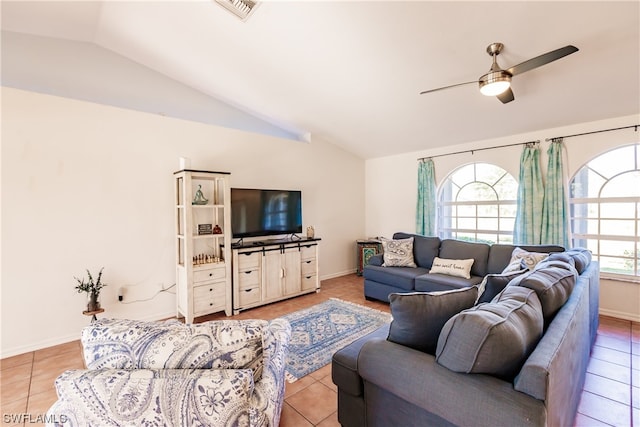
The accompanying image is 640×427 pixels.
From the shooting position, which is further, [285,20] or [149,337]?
[285,20]

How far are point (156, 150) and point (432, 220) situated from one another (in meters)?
4.31

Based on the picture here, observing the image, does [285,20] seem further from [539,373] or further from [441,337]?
[539,373]

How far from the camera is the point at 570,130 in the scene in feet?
12.1

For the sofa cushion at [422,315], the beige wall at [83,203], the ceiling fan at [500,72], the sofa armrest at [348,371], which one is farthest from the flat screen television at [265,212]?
the sofa cushion at [422,315]

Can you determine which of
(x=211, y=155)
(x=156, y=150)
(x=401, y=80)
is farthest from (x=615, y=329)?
(x=156, y=150)

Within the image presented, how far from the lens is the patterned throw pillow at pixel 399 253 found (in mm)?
4121

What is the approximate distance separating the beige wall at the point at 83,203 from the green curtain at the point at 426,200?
3084 mm

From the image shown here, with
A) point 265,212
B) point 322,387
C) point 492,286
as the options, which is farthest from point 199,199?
point 492,286

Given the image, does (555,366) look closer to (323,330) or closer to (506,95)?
(323,330)

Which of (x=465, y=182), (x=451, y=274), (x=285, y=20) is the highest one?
(x=285, y=20)

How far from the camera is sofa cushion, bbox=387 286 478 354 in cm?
141

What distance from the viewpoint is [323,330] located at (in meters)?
3.13

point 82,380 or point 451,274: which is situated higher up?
point 82,380

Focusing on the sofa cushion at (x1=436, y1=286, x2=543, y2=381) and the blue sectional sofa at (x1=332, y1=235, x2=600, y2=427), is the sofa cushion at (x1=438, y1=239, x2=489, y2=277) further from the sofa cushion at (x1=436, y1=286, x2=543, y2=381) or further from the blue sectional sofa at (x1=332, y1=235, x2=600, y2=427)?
the sofa cushion at (x1=436, y1=286, x2=543, y2=381)
